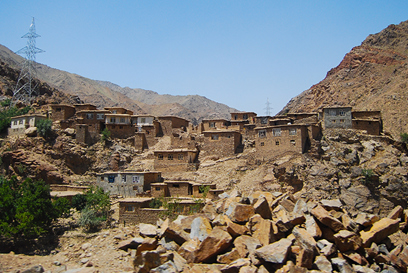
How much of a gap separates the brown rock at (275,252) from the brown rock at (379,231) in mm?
5973

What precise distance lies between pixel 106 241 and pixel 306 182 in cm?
1946

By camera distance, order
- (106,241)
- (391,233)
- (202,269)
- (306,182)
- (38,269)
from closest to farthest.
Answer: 1. (202,269)
2. (38,269)
3. (391,233)
4. (106,241)
5. (306,182)

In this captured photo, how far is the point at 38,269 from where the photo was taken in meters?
21.8

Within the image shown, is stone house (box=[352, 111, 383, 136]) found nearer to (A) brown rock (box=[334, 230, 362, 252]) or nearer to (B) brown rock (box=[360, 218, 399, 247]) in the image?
(B) brown rock (box=[360, 218, 399, 247])

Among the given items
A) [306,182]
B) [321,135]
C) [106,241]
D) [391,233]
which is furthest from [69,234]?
[321,135]

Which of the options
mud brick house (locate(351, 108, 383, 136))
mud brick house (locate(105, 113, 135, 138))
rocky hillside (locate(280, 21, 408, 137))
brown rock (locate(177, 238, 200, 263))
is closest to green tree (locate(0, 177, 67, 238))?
brown rock (locate(177, 238, 200, 263))

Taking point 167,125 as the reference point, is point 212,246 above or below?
below

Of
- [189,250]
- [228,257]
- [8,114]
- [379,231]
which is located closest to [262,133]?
[379,231]

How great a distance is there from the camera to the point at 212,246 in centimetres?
2100

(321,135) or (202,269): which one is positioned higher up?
(321,135)

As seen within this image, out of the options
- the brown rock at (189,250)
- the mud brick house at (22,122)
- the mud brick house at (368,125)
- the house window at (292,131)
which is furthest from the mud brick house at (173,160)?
the brown rock at (189,250)

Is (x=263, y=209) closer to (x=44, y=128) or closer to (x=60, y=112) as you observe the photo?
(x=44, y=128)

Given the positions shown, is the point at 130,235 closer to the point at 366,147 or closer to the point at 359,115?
the point at 366,147

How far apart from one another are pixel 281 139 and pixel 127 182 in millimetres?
17249
